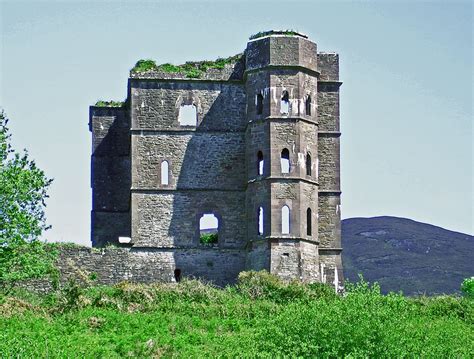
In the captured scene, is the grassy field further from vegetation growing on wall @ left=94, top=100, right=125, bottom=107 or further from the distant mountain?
the distant mountain

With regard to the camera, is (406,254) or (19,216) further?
(406,254)

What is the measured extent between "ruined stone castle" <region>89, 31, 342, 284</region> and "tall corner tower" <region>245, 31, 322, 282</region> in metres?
0.04

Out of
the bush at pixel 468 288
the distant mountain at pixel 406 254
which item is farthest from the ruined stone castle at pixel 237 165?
the distant mountain at pixel 406 254

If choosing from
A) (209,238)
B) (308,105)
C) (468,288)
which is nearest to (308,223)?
(209,238)

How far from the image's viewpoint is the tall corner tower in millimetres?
54469

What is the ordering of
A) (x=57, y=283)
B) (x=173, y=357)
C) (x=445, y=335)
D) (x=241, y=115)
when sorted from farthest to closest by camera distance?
(x=241, y=115)
(x=57, y=283)
(x=445, y=335)
(x=173, y=357)

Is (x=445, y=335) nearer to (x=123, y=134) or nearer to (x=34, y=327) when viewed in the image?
(x=34, y=327)

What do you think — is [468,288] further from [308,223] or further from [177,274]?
[177,274]

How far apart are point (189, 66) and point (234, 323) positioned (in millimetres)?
18351

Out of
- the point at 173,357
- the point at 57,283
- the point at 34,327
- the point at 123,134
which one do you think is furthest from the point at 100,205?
the point at 173,357

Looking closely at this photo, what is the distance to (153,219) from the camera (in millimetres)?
56125

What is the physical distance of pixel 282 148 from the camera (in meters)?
55.3

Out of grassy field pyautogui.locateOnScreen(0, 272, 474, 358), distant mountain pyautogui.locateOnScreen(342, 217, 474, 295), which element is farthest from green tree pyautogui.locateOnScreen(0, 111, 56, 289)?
distant mountain pyautogui.locateOnScreen(342, 217, 474, 295)

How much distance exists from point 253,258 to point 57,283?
7.27 meters
